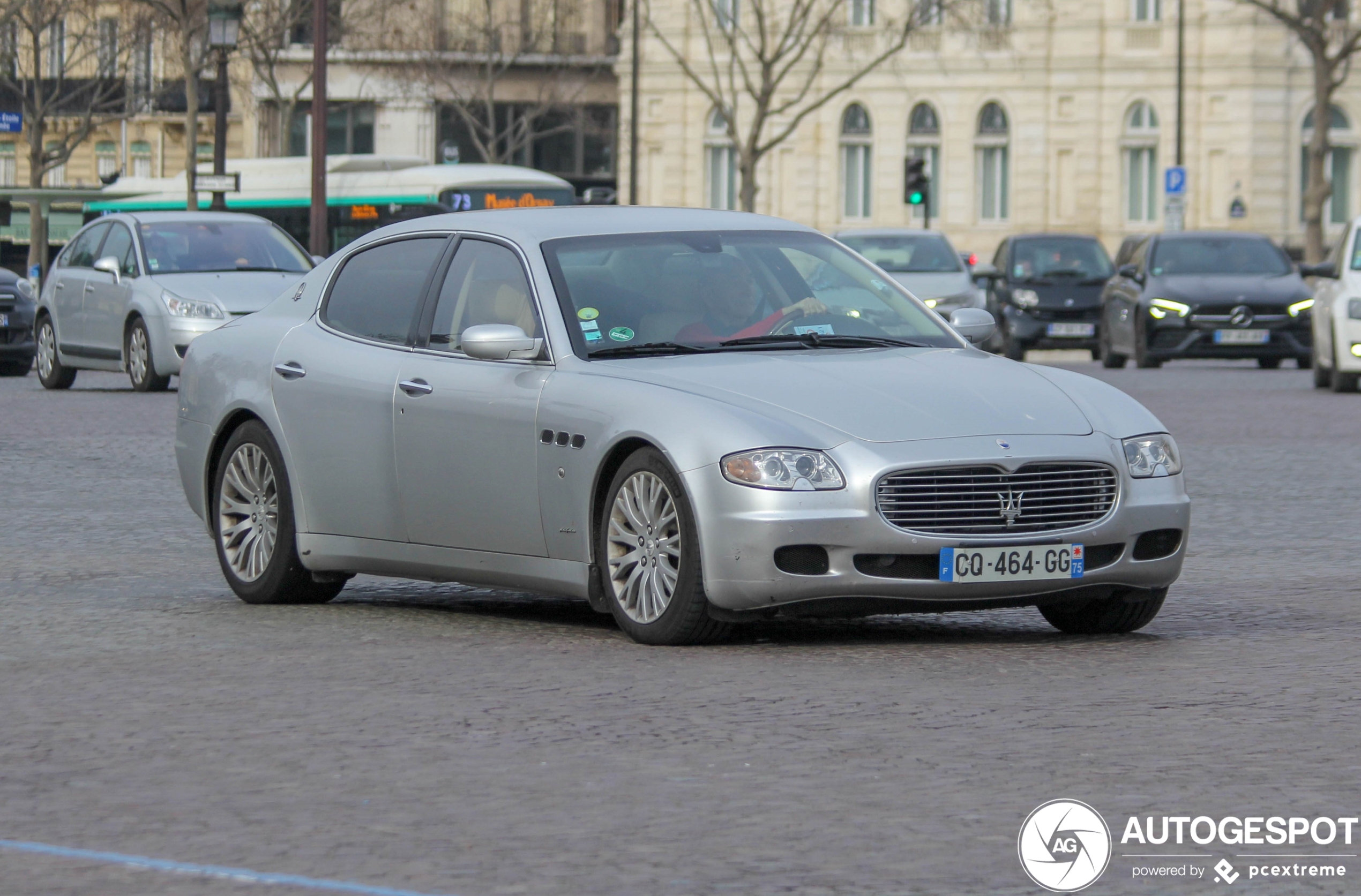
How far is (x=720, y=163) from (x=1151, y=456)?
231 feet

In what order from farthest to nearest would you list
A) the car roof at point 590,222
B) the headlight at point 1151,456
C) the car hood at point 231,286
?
the car hood at point 231,286
the car roof at point 590,222
the headlight at point 1151,456

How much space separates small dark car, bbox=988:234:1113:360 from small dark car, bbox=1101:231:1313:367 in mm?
3515

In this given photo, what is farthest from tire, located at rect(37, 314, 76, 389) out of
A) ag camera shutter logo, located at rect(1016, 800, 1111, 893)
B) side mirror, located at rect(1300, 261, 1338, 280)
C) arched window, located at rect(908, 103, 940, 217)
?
arched window, located at rect(908, 103, 940, 217)

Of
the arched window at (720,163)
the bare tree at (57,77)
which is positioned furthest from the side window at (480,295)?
the arched window at (720,163)

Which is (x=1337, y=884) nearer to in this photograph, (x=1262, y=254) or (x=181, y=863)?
(x=181, y=863)

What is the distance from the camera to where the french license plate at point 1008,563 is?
315 inches

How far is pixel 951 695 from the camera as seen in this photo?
7.20 metres

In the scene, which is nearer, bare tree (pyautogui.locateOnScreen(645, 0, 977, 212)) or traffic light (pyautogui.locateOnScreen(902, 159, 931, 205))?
traffic light (pyautogui.locateOnScreen(902, 159, 931, 205))

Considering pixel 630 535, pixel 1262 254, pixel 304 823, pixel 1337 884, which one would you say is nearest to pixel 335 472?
pixel 630 535

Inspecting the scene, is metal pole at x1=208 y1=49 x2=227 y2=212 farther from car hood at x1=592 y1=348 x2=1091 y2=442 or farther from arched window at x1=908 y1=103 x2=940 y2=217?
arched window at x1=908 y1=103 x2=940 y2=217

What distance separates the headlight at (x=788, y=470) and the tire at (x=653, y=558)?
0.23 metres

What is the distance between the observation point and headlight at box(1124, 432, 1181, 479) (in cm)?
834

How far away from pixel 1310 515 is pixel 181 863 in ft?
30.0

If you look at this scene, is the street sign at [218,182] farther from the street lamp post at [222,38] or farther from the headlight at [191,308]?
the headlight at [191,308]
